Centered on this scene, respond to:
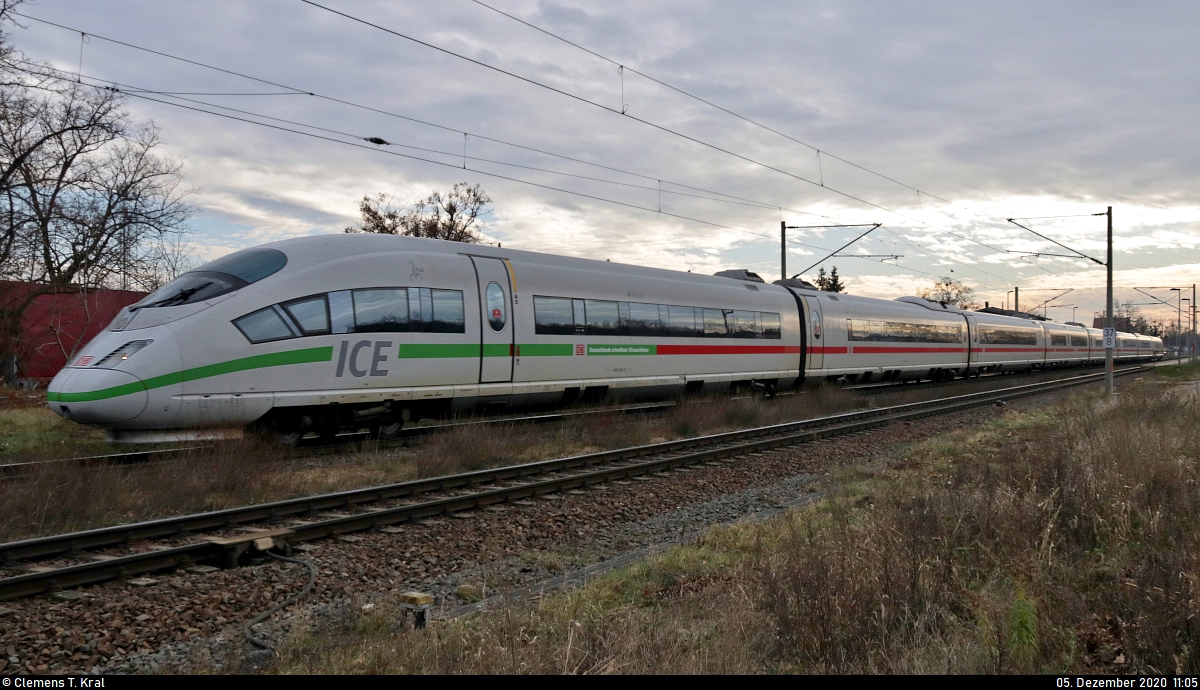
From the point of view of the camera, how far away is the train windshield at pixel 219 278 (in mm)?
10789

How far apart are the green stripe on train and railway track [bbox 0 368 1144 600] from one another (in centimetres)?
326

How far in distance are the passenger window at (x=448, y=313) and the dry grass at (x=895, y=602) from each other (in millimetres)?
6556

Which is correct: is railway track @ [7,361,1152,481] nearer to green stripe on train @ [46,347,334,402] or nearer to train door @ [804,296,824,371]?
green stripe on train @ [46,347,334,402]

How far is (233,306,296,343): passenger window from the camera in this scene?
10680 millimetres

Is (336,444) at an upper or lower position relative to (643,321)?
lower

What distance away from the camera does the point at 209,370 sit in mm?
10336

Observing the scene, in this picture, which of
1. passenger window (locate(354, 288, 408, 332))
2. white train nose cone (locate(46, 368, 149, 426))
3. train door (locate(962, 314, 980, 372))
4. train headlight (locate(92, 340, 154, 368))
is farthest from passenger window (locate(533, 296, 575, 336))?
train door (locate(962, 314, 980, 372))

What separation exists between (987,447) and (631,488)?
7530 mm

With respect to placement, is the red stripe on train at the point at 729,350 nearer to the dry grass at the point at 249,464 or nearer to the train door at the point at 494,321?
the dry grass at the point at 249,464

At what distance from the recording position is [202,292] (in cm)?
1081

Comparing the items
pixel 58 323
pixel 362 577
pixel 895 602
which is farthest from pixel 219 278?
pixel 58 323

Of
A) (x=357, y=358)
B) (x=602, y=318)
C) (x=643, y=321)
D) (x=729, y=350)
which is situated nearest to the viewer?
(x=357, y=358)

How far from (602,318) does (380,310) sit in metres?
5.16

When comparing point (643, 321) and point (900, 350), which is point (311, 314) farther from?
point (900, 350)
